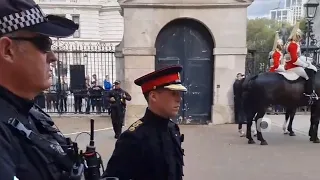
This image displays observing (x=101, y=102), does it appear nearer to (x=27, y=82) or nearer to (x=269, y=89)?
(x=269, y=89)

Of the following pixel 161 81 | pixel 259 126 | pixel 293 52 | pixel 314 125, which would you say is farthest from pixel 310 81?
pixel 161 81

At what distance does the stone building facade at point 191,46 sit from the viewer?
1473 centimetres

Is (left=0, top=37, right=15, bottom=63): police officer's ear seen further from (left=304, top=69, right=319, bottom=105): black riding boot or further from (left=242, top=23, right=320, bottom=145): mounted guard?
(left=304, top=69, right=319, bottom=105): black riding boot

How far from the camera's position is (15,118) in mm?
1671

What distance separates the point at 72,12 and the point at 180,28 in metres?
34.3

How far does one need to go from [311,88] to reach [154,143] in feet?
29.8

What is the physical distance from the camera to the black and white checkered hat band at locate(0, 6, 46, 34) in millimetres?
1667

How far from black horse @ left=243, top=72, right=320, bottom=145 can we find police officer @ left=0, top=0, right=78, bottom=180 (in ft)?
32.9

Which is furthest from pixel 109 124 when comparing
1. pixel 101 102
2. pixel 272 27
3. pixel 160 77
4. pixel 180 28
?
pixel 272 27

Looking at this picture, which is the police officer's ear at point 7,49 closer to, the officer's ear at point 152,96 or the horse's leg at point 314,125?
the officer's ear at point 152,96

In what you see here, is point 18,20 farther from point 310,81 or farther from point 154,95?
point 310,81

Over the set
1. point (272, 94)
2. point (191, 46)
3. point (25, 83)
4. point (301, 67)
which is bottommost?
point (272, 94)

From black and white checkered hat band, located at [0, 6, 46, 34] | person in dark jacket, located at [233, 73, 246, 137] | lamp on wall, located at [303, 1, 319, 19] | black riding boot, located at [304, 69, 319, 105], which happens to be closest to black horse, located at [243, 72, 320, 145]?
black riding boot, located at [304, 69, 319, 105]

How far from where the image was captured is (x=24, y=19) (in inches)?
66.9
